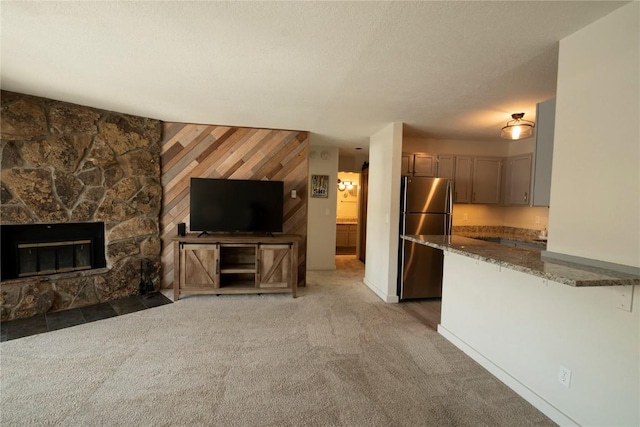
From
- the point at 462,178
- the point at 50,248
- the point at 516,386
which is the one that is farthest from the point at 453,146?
the point at 50,248

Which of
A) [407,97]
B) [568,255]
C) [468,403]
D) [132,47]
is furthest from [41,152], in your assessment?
[568,255]

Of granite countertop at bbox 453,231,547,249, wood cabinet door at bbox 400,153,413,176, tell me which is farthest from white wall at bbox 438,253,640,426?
wood cabinet door at bbox 400,153,413,176

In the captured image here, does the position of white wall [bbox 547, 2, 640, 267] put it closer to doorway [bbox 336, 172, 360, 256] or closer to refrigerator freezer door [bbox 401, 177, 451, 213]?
refrigerator freezer door [bbox 401, 177, 451, 213]

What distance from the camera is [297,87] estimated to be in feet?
8.77

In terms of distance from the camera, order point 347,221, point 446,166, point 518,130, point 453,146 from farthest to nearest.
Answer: point 347,221 → point 453,146 → point 446,166 → point 518,130

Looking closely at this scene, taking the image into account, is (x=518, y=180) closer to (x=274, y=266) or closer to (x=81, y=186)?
(x=274, y=266)

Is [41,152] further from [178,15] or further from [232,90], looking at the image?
[178,15]

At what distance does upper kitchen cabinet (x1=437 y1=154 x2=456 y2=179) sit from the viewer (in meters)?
4.54

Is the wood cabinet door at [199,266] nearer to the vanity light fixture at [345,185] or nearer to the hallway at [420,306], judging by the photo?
the hallway at [420,306]

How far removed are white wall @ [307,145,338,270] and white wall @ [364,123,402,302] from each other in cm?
111

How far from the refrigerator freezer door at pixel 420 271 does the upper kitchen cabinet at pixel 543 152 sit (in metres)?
1.84

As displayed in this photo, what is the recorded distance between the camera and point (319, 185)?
5.50 m

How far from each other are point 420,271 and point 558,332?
2127mm

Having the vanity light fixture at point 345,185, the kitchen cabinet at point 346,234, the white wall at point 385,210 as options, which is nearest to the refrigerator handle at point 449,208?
the white wall at point 385,210
